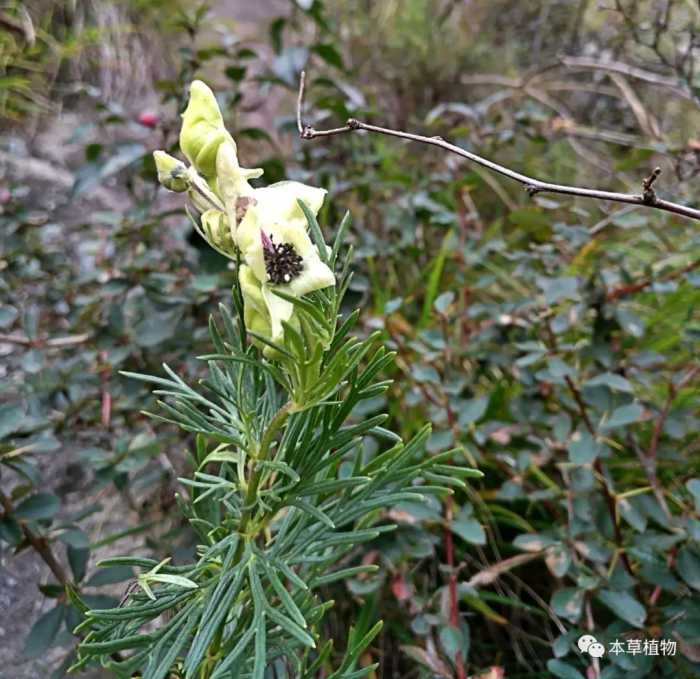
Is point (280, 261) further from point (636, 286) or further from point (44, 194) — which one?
point (44, 194)

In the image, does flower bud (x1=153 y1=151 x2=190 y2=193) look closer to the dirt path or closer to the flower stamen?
the flower stamen

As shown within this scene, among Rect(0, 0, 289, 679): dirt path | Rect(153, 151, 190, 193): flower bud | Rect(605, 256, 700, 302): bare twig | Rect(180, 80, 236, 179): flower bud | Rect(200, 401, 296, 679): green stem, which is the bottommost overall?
Rect(0, 0, 289, 679): dirt path

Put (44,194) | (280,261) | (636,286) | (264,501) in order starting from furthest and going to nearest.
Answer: (44,194), (636,286), (264,501), (280,261)

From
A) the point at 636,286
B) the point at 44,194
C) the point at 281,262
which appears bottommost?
the point at 44,194

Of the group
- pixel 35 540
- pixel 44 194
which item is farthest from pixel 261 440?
pixel 44 194

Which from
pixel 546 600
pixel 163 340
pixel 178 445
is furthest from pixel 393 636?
pixel 163 340

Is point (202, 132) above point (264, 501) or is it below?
above

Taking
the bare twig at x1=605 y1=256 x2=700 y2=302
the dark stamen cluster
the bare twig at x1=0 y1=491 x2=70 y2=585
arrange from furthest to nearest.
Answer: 1. the bare twig at x1=605 y1=256 x2=700 y2=302
2. the bare twig at x1=0 y1=491 x2=70 y2=585
3. the dark stamen cluster

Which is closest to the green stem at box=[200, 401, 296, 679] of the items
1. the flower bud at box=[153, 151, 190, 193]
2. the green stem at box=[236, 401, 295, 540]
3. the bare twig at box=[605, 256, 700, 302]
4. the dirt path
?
the green stem at box=[236, 401, 295, 540]
